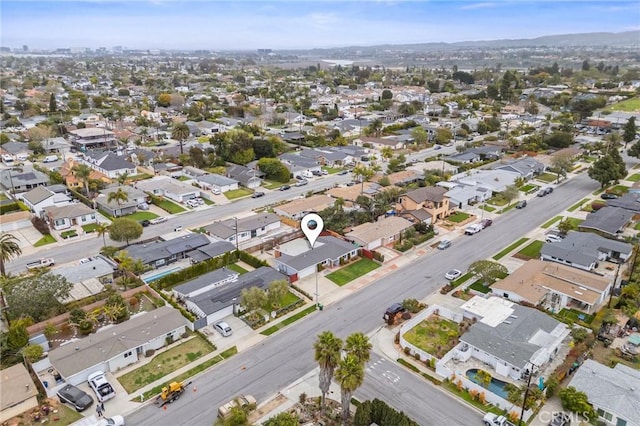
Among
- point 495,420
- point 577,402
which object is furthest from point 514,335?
point 495,420

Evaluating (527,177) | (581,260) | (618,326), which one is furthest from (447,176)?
(618,326)

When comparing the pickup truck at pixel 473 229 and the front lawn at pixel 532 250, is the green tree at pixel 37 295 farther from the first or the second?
the front lawn at pixel 532 250

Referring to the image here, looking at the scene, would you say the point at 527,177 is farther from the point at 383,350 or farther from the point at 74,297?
the point at 74,297

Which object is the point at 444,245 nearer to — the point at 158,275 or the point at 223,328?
the point at 223,328

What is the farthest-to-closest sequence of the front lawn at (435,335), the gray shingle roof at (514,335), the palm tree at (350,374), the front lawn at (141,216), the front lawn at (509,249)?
1. the front lawn at (141,216)
2. the front lawn at (509,249)
3. the front lawn at (435,335)
4. the gray shingle roof at (514,335)
5. the palm tree at (350,374)

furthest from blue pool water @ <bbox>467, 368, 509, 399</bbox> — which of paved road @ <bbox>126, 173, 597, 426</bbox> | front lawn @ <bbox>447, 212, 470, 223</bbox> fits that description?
front lawn @ <bbox>447, 212, 470, 223</bbox>

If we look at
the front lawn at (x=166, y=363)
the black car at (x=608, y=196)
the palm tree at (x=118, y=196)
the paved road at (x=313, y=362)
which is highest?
the palm tree at (x=118, y=196)

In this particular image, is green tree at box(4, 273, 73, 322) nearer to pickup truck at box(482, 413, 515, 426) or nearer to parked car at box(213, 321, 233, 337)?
parked car at box(213, 321, 233, 337)

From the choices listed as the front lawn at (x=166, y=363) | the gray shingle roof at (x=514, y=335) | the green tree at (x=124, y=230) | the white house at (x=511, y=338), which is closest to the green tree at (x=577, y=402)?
the white house at (x=511, y=338)
